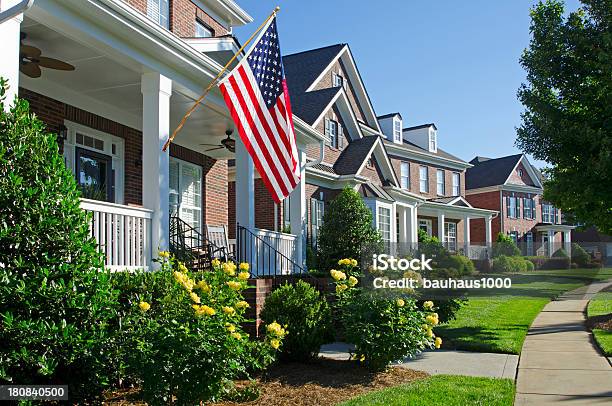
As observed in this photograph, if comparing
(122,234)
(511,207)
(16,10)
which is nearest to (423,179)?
(511,207)

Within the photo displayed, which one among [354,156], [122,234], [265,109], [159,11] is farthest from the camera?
[354,156]

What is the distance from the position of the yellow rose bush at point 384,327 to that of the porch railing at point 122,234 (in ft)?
9.26

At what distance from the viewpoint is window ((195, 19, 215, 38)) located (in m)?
14.8

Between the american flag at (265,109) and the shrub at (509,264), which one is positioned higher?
the american flag at (265,109)

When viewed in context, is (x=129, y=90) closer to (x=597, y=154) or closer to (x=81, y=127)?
(x=81, y=127)

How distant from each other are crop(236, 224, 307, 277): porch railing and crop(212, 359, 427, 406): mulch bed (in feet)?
10.9

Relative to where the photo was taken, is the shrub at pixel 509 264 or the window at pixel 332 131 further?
the shrub at pixel 509 264

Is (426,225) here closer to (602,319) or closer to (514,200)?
(514,200)

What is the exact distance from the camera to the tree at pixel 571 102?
37.6ft

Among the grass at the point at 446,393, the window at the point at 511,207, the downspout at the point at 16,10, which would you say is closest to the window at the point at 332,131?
the grass at the point at 446,393

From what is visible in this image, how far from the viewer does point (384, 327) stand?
24.2 feet

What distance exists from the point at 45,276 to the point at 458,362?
5837 mm

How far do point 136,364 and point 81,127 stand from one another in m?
6.99

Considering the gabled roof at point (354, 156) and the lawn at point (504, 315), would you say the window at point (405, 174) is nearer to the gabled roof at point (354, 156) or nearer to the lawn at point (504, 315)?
the gabled roof at point (354, 156)
